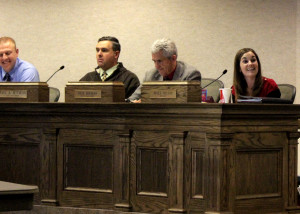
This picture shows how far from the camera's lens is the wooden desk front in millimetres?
3803

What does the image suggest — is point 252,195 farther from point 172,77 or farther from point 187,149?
point 172,77

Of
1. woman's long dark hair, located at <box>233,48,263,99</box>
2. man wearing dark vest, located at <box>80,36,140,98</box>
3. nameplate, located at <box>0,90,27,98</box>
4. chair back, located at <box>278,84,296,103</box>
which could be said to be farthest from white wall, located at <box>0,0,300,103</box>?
nameplate, located at <box>0,90,27,98</box>

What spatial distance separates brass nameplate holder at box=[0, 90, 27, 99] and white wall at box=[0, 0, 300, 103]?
2866 millimetres

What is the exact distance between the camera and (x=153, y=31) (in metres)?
7.22

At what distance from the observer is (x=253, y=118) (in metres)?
3.92

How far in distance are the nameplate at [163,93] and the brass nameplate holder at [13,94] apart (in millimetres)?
951

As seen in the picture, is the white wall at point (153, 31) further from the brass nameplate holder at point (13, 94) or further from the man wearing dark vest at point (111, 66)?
the brass nameplate holder at point (13, 94)

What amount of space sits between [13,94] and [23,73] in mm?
979

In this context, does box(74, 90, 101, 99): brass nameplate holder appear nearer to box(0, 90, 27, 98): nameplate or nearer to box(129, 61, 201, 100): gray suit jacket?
box(0, 90, 27, 98): nameplate

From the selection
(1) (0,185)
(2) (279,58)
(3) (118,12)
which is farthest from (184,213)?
(3) (118,12)

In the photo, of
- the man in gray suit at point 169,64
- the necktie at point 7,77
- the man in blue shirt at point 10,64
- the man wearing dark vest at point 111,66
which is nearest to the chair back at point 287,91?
the man in gray suit at point 169,64

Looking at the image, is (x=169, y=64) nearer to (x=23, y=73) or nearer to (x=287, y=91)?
(x=287, y=91)

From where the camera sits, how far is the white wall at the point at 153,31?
686 cm

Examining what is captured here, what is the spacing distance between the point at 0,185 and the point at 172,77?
115 inches
